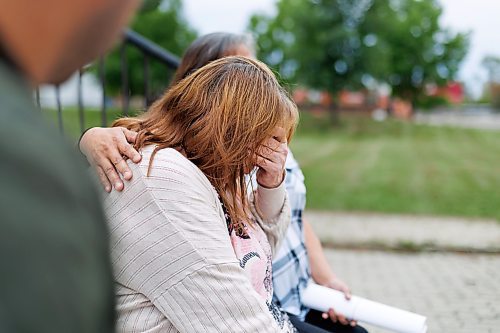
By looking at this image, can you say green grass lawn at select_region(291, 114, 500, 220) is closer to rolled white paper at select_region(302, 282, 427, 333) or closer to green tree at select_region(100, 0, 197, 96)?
rolled white paper at select_region(302, 282, 427, 333)

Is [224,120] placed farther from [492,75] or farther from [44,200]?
[492,75]

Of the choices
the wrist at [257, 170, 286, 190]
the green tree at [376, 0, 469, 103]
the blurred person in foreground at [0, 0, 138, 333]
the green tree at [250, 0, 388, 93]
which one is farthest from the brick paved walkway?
the green tree at [376, 0, 469, 103]

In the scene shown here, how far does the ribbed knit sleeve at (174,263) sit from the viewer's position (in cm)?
154

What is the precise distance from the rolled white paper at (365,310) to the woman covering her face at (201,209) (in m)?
0.43

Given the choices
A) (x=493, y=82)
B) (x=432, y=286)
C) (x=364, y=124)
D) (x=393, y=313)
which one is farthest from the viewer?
(x=493, y=82)

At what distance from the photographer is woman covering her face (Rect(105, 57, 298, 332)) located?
1.54 metres

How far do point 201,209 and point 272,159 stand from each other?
0.44 m

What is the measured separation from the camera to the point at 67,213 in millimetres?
585

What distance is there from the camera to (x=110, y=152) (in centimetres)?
173

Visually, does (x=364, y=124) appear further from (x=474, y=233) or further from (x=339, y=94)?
(x=474, y=233)

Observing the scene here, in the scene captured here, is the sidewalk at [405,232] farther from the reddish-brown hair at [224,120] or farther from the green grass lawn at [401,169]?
the reddish-brown hair at [224,120]

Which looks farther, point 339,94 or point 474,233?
→ point 339,94

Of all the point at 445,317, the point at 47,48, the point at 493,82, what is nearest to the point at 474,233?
the point at 445,317

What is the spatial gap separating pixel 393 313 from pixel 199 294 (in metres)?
0.89
